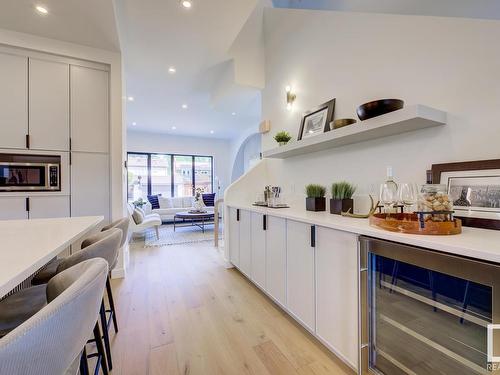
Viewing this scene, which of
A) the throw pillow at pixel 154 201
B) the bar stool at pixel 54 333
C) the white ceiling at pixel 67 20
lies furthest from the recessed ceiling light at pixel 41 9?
the throw pillow at pixel 154 201

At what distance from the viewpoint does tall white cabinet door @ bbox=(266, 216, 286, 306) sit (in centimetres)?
199

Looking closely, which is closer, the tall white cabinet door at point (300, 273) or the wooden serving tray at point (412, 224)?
the wooden serving tray at point (412, 224)

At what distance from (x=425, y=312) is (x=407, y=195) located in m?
0.65

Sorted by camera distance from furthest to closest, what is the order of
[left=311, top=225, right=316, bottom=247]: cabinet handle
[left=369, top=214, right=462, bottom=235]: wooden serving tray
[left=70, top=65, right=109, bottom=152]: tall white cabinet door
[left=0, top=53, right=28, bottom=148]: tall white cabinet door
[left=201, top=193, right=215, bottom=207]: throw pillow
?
1. [left=201, top=193, right=215, bottom=207]: throw pillow
2. [left=70, top=65, right=109, bottom=152]: tall white cabinet door
3. [left=0, top=53, right=28, bottom=148]: tall white cabinet door
4. [left=311, top=225, right=316, bottom=247]: cabinet handle
5. [left=369, top=214, right=462, bottom=235]: wooden serving tray

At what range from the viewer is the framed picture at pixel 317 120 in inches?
89.9

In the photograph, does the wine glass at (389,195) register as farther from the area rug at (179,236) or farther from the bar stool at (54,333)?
the area rug at (179,236)

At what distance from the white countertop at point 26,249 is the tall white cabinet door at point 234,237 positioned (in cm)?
176

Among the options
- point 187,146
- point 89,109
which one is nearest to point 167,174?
point 187,146

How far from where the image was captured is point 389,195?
4.89ft

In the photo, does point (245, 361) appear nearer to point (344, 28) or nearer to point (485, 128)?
point (485, 128)

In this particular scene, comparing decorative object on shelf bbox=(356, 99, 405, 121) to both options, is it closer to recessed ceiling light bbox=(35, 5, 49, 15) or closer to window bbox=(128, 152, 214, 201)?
recessed ceiling light bbox=(35, 5, 49, 15)

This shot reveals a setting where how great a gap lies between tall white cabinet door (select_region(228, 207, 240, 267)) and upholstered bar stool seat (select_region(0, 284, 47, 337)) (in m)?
2.00

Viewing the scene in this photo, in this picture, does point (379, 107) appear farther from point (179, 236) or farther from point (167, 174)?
point (167, 174)

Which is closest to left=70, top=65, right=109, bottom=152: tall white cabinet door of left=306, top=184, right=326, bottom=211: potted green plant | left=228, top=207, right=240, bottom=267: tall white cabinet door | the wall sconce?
left=228, top=207, right=240, bottom=267: tall white cabinet door
